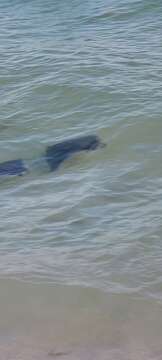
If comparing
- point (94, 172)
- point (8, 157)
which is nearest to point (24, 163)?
point (8, 157)

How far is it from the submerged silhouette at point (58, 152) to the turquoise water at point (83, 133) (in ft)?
0.37

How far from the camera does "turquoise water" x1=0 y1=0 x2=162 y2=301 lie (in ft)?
18.5

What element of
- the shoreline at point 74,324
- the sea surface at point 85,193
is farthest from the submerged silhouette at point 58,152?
the shoreline at point 74,324

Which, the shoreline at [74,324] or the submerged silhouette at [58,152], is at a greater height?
the shoreline at [74,324]

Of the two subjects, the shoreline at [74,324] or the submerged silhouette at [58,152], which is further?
the submerged silhouette at [58,152]

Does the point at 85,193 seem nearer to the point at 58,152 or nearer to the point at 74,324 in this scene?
the point at 58,152

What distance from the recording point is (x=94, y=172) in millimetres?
7410

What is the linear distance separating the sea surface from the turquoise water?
0.01 metres

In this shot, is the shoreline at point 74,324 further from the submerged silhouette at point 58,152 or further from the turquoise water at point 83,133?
the submerged silhouette at point 58,152

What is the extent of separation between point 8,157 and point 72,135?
A: 33.4 inches

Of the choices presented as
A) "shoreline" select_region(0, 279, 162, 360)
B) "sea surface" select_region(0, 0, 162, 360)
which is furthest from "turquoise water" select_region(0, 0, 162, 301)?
"shoreline" select_region(0, 279, 162, 360)

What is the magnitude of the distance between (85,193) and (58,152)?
1.32m

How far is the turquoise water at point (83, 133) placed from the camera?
5625 mm

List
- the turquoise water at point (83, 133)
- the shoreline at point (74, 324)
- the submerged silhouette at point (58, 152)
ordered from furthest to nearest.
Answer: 1. the submerged silhouette at point (58, 152)
2. the turquoise water at point (83, 133)
3. the shoreline at point (74, 324)
